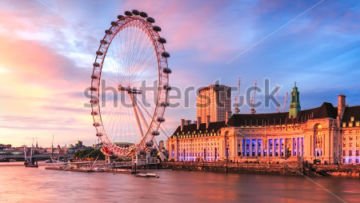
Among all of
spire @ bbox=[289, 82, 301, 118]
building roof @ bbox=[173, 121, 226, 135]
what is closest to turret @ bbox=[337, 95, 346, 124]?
spire @ bbox=[289, 82, 301, 118]

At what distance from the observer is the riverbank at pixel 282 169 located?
80.1 metres

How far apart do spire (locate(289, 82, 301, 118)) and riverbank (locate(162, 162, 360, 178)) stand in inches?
848

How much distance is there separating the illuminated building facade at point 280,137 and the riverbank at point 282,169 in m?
3.53

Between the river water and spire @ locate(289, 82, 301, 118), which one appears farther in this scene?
spire @ locate(289, 82, 301, 118)

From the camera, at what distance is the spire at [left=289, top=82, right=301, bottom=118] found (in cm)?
11359

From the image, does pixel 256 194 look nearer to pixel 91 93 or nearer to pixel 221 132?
pixel 91 93

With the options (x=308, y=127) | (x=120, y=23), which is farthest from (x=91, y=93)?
(x=308, y=127)

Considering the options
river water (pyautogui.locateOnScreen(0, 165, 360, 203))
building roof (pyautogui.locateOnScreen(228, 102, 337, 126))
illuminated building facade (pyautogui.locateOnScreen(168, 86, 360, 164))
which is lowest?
river water (pyautogui.locateOnScreen(0, 165, 360, 203))

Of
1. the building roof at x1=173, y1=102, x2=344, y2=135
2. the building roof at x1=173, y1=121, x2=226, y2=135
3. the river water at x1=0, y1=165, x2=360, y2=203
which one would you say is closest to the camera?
the river water at x1=0, y1=165, x2=360, y2=203

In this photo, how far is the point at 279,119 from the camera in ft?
Result: 382

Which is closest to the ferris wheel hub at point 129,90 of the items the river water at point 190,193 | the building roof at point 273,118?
the river water at point 190,193

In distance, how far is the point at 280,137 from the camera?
112812 millimetres

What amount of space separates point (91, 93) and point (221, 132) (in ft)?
148

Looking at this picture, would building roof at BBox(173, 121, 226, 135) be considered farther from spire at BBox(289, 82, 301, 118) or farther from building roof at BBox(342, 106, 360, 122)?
building roof at BBox(342, 106, 360, 122)
